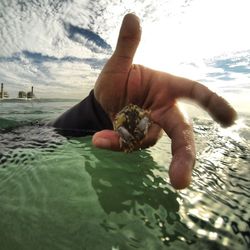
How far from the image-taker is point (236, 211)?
9.12ft

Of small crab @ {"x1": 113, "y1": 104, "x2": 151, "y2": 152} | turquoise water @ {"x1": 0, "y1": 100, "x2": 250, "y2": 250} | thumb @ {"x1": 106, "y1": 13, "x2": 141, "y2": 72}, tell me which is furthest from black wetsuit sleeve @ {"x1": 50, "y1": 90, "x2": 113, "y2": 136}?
small crab @ {"x1": 113, "y1": 104, "x2": 151, "y2": 152}

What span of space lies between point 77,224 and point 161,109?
1.30 meters

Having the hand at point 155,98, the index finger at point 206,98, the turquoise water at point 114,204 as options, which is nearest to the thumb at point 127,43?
the hand at point 155,98

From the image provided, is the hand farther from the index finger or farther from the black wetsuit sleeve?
the black wetsuit sleeve

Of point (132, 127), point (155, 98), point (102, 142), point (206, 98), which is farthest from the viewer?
point (155, 98)

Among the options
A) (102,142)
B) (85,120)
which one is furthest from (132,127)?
(85,120)

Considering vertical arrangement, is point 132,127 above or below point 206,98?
below

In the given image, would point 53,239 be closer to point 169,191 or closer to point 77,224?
point 77,224

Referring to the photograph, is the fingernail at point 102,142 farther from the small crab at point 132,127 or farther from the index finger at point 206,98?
the index finger at point 206,98

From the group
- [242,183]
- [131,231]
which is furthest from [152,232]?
[242,183]

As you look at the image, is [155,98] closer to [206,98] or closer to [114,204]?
[206,98]

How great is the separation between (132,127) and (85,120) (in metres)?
3.19

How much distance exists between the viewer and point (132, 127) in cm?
275

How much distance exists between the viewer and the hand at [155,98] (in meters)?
2.20
